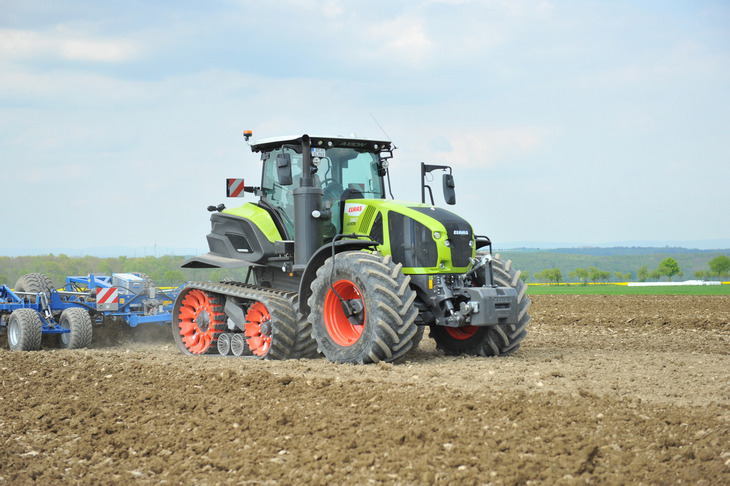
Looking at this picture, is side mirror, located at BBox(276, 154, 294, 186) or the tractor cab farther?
the tractor cab

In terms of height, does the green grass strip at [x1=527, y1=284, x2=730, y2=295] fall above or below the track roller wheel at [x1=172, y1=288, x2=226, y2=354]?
below

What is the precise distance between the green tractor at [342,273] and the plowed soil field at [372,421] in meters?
0.46

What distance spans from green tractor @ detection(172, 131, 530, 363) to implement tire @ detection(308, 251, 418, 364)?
0.01 meters

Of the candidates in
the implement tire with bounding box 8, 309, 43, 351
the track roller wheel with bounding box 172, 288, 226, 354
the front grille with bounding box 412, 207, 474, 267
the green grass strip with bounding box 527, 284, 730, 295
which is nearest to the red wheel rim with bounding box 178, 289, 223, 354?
the track roller wheel with bounding box 172, 288, 226, 354

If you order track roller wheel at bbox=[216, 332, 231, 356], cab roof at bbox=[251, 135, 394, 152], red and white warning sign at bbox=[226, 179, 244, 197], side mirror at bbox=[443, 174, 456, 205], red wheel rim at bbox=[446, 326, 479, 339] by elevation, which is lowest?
track roller wheel at bbox=[216, 332, 231, 356]

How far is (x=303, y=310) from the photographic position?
9758mm

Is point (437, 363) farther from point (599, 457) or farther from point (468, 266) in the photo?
point (599, 457)

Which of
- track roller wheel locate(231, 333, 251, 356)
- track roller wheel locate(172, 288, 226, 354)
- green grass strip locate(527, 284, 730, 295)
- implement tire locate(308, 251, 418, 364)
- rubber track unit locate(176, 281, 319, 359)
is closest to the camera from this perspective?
implement tire locate(308, 251, 418, 364)

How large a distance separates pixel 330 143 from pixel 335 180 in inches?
20.5

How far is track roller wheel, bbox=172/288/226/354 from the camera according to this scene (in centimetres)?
1115

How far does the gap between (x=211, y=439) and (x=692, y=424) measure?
3927 millimetres

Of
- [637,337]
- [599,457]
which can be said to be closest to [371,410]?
[599,457]

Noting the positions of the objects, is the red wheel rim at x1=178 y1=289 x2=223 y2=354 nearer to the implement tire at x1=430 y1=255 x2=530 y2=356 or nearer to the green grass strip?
the implement tire at x1=430 y1=255 x2=530 y2=356

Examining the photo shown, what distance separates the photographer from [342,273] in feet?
29.4
